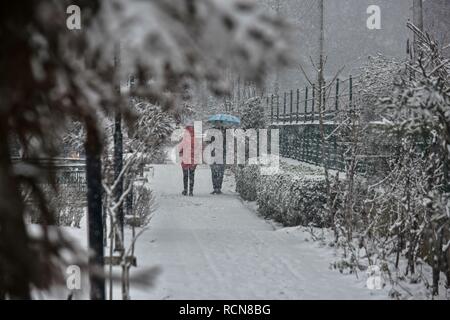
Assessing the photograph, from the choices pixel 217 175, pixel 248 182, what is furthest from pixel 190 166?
pixel 248 182

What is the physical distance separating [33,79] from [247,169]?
15623 millimetres

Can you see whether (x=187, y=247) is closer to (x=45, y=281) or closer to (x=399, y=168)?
(x=399, y=168)

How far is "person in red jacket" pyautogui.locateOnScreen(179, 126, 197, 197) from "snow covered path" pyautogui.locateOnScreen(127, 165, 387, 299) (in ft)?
12.9

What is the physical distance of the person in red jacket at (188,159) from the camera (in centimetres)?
1736

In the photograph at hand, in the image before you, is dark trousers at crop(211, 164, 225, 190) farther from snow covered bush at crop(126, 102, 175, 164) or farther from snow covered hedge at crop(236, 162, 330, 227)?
snow covered hedge at crop(236, 162, 330, 227)

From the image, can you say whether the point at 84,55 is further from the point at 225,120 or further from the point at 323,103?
the point at 225,120

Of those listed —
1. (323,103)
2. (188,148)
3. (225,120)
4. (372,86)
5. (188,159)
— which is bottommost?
(188,159)

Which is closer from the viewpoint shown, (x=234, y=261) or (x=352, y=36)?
(x=234, y=261)

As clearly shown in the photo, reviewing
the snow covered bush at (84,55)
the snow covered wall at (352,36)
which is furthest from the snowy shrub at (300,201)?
the snow covered wall at (352,36)

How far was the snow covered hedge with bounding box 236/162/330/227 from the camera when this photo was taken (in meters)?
11.1

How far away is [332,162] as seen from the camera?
17953 mm

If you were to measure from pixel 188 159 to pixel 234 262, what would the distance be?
930cm

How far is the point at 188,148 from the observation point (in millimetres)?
17688

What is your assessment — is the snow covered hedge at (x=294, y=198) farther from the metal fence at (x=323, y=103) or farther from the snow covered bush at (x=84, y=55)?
the snow covered bush at (x=84, y=55)
